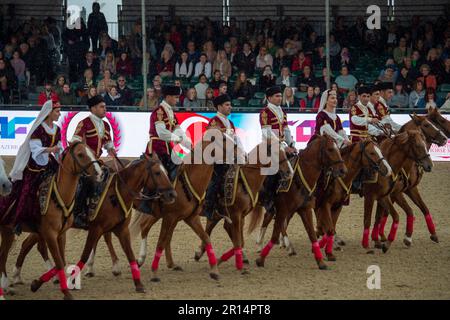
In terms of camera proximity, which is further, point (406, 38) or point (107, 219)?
point (406, 38)

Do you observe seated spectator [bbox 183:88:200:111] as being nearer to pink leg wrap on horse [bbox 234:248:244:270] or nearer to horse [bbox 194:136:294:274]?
horse [bbox 194:136:294:274]

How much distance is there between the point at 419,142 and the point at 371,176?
0.87 m

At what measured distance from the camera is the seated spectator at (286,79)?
21969 mm

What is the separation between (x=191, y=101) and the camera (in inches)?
827

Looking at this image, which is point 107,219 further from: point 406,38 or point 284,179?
point 406,38

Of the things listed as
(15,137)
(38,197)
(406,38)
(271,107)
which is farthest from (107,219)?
(406,38)

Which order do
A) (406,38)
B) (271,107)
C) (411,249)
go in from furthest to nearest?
(406,38) → (411,249) → (271,107)

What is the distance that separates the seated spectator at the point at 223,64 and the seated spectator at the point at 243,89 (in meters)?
0.86

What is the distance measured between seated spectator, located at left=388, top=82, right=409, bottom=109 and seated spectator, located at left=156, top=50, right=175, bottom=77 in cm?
525

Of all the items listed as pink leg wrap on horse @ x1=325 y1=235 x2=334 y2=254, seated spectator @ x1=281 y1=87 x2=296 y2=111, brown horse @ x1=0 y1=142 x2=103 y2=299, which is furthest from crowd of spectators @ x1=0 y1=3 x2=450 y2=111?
brown horse @ x1=0 y1=142 x2=103 y2=299

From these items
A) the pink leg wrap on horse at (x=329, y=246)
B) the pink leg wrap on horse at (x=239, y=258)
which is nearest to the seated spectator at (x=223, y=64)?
the pink leg wrap on horse at (x=329, y=246)

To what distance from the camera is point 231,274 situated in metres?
12.4

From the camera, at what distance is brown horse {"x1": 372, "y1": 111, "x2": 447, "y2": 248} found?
47.3 feet

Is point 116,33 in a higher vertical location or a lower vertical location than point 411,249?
higher
